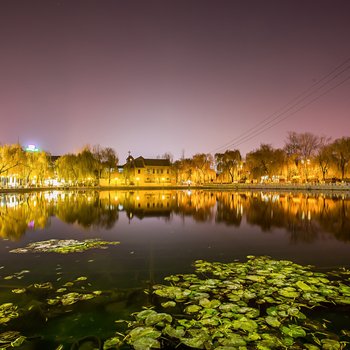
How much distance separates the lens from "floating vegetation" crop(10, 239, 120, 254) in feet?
41.1

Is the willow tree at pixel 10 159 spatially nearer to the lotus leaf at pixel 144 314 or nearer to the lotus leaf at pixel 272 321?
the lotus leaf at pixel 144 314

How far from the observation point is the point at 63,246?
524 inches

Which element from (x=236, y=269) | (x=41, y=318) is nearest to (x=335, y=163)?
(x=236, y=269)

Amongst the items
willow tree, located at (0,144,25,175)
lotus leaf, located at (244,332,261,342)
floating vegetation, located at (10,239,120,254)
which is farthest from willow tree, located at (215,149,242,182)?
lotus leaf, located at (244,332,261,342)

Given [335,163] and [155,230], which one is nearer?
[155,230]

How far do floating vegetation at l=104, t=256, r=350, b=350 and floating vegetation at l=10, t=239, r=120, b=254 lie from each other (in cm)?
574

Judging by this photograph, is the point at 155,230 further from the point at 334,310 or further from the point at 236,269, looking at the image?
the point at 334,310

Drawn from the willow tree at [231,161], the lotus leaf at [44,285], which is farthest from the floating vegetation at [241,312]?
the willow tree at [231,161]

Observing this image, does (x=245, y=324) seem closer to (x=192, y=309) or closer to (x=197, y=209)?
(x=192, y=309)

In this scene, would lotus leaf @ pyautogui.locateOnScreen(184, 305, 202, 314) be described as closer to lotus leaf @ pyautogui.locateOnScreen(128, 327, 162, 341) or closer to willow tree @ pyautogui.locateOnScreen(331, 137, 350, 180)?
lotus leaf @ pyautogui.locateOnScreen(128, 327, 162, 341)

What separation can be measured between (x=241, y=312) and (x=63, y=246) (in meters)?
9.55

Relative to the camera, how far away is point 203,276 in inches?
349

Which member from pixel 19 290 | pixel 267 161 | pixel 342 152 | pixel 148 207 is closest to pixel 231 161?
pixel 267 161

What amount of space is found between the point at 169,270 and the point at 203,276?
1.25 m
